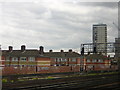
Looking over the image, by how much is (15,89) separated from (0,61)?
34.2m

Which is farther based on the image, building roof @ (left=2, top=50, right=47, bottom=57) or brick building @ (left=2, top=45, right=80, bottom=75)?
building roof @ (left=2, top=50, right=47, bottom=57)

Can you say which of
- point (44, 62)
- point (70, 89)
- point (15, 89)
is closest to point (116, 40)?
point (44, 62)

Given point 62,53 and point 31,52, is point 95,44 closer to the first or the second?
point 31,52

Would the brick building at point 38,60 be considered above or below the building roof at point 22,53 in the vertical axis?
below

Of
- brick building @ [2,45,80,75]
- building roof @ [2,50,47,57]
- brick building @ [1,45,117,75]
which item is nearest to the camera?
brick building @ [1,45,117,75]

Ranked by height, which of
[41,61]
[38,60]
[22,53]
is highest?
[22,53]

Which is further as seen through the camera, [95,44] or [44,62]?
[44,62]

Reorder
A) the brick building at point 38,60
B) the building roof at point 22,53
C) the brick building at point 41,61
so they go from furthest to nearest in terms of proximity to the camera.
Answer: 1. the building roof at point 22,53
2. the brick building at point 38,60
3. the brick building at point 41,61

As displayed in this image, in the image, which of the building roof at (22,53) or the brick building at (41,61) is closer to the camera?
the brick building at (41,61)

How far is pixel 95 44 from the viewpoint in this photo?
41875mm

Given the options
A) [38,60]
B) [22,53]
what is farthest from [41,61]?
[22,53]

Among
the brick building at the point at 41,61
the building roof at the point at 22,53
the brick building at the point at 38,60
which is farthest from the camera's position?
the building roof at the point at 22,53

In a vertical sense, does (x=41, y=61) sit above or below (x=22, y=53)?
below

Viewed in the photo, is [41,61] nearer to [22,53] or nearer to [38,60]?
[38,60]
